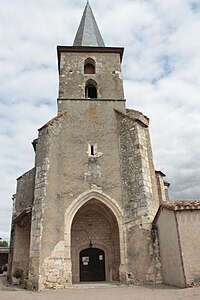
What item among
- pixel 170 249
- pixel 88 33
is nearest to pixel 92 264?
pixel 170 249

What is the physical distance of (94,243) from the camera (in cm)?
1228

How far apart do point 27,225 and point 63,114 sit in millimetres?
5403

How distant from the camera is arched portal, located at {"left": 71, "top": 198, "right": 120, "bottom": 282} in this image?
11.9m

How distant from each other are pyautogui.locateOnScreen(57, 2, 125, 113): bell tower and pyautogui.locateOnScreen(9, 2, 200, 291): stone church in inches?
3.0

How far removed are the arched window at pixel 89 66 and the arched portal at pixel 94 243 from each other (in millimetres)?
8119

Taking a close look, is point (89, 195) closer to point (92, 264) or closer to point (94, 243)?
point (94, 243)

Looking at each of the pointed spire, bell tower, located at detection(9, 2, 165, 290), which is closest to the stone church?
bell tower, located at detection(9, 2, 165, 290)

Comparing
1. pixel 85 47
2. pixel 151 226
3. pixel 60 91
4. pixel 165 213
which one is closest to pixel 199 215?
pixel 165 213

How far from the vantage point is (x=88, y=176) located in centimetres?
1161

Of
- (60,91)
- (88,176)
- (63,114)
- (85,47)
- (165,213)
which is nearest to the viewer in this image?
(165,213)

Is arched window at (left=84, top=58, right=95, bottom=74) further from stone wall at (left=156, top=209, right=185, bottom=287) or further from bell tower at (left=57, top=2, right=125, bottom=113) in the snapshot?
stone wall at (left=156, top=209, right=185, bottom=287)

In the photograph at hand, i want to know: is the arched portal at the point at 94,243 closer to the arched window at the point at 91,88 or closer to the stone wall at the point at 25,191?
the stone wall at the point at 25,191

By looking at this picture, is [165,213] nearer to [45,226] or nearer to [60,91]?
[45,226]

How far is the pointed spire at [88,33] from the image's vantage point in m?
17.2
